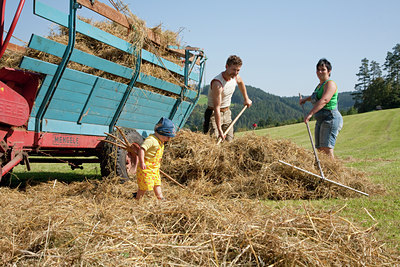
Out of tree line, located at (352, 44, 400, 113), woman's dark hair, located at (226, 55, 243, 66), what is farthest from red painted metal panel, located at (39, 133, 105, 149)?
tree line, located at (352, 44, 400, 113)

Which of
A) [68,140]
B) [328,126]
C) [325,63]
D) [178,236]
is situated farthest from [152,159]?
[325,63]

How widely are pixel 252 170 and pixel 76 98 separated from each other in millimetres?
2874

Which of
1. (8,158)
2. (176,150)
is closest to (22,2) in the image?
(8,158)

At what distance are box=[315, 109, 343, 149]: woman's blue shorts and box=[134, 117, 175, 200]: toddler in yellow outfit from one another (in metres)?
2.82

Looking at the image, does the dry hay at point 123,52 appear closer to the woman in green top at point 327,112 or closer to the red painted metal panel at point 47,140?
the red painted metal panel at point 47,140

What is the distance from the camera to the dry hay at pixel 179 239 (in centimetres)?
217

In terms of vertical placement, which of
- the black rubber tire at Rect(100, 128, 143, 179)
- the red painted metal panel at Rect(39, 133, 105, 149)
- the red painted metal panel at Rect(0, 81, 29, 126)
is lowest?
the black rubber tire at Rect(100, 128, 143, 179)

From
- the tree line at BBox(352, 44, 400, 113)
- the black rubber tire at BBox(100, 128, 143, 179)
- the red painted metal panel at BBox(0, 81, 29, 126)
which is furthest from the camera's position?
the tree line at BBox(352, 44, 400, 113)

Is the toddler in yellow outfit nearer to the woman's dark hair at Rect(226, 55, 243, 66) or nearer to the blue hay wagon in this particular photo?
the blue hay wagon

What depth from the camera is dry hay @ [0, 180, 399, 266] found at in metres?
2.17

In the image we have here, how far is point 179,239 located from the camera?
2.57m

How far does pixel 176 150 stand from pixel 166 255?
374cm

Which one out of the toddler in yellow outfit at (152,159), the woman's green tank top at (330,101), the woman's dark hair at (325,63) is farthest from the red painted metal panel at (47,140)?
the woman's dark hair at (325,63)

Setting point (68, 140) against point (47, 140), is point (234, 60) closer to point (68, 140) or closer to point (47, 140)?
point (68, 140)
